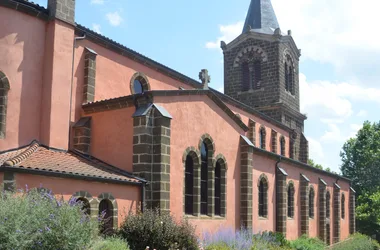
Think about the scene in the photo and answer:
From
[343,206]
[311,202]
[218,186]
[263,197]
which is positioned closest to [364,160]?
[343,206]

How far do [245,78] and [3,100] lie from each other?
24849 mm

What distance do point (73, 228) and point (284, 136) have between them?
27.4 meters

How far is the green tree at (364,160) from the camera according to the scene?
158 feet

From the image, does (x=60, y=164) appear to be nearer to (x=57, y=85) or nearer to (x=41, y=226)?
(x=57, y=85)

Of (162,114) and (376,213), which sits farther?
(376,213)

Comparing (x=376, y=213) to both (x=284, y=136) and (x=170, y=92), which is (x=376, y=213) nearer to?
(x=284, y=136)

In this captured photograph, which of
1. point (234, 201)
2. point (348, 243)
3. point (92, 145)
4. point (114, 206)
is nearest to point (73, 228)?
point (114, 206)

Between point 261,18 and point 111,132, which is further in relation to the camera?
point 261,18

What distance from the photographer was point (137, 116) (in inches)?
595

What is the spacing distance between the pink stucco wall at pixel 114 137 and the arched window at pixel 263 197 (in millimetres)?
9544

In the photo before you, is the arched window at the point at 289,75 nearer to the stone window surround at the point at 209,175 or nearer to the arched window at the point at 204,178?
the stone window surround at the point at 209,175

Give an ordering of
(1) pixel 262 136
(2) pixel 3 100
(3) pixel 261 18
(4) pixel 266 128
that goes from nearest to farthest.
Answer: (2) pixel 3 100 → (1) pixel 262 136 → (4) pixel 266 128 → (3) pixel 261 18

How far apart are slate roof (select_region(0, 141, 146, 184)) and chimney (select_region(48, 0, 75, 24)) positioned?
4.50 m

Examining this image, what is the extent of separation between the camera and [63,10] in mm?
16328
